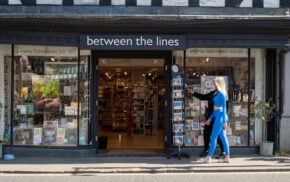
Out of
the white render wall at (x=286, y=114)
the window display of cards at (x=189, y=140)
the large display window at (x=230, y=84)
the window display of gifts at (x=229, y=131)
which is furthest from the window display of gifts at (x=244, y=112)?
the window display of cards at (x=189, y=140)

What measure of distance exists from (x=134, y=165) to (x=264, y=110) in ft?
13.7

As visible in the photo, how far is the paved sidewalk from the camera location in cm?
834

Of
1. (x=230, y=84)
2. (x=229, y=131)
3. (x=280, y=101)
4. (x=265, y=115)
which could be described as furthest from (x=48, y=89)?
(x=280, y=101)

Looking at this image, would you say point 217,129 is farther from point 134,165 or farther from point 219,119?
point 134,165

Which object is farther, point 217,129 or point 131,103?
point 131,103

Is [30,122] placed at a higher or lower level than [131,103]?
lower

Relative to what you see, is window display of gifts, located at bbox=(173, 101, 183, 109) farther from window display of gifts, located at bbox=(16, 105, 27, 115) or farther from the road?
window display of gifts, located at bbox=(16, 105, 27, 115)

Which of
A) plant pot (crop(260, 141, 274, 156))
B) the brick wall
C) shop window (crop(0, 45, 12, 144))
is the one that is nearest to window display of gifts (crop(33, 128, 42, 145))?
shop window (crop(0, 45, 12, 144))

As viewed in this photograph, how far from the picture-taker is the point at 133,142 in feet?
41.9

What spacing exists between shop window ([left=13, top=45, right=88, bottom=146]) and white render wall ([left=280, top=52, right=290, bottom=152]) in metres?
5.75

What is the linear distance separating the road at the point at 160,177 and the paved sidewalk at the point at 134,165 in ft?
0.82

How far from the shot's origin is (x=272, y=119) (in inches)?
412

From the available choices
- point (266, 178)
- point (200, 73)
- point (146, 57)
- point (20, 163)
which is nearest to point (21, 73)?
point (20, 163)

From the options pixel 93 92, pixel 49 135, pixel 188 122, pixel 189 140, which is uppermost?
pixel 93 92
